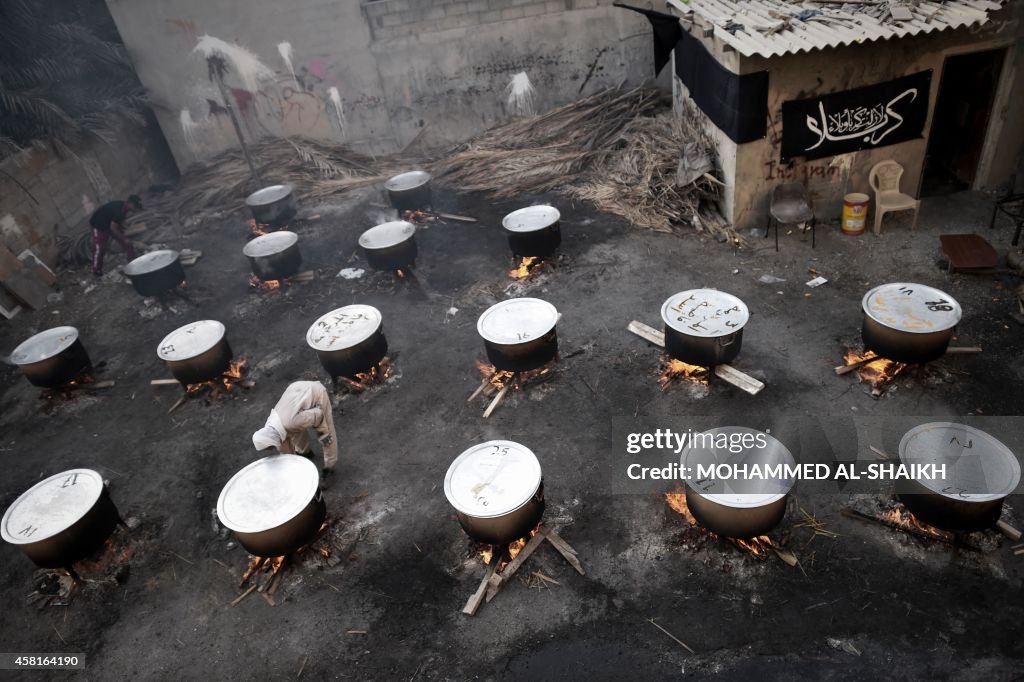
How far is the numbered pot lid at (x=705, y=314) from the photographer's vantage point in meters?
7.40

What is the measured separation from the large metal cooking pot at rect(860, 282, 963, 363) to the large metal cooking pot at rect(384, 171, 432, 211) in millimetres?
8940

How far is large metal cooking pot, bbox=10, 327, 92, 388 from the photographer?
8.96m

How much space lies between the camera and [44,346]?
30.3 feet

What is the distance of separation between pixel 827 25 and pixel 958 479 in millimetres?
7424

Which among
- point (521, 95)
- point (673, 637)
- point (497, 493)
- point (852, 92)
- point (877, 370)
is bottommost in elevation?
point (673, 637)

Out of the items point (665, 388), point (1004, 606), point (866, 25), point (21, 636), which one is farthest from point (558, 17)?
point (21, 636)

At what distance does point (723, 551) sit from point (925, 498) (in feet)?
6.08

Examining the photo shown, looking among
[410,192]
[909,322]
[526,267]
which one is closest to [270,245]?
[410,192]

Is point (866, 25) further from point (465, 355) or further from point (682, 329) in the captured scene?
point (465, 355)

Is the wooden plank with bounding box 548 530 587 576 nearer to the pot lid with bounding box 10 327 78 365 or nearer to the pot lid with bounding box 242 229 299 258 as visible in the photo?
the pot lid with bounding box 242 229 299 258

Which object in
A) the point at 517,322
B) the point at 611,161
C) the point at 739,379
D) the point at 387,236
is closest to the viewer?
the point at 739,379

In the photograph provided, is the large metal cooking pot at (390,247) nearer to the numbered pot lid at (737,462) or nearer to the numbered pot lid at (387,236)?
the numbered pot lid at (387,236)

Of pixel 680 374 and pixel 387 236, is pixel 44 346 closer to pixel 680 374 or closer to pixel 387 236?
pixel 387 236

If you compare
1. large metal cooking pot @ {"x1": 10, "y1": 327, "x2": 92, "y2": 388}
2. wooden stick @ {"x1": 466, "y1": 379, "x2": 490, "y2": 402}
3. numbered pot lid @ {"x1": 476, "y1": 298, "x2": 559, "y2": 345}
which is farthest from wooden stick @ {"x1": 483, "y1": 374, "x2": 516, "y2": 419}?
large metal cooking pot @ {"x1": 10, "y1": 327, "x2": 92, "y2": 388}
